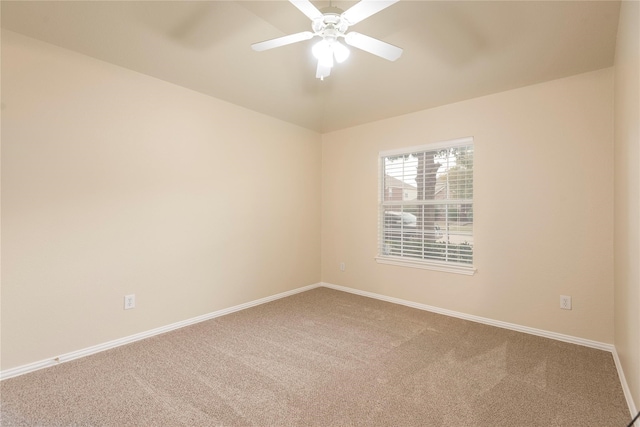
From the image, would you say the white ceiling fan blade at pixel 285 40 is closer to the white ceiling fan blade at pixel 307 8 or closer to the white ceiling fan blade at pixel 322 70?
the white ceiling fan blade at pixel 307 8

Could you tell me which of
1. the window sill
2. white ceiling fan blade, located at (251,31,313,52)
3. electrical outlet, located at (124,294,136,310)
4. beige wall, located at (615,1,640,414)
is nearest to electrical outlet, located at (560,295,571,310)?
beige wall, located at (615,1,640,414)

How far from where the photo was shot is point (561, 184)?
270cm

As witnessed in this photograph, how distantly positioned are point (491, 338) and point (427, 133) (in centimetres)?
227

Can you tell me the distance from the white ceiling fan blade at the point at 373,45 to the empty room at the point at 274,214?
0.04ft

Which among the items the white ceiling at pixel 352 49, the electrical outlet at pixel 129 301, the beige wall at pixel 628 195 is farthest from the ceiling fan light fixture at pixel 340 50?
the electrical outlet at pixel 129 301

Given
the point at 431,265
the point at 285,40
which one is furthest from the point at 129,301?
the point at 431,265

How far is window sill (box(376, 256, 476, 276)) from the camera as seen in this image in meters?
3.25

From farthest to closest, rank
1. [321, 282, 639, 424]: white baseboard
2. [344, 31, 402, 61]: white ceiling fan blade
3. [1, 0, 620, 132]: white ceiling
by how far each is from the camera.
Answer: [1, 0, 620, 132]: white ceiling < [321, 282, 639, 424]: white baseboard < [344, 31, 402, 61]: white ceiling fan blade

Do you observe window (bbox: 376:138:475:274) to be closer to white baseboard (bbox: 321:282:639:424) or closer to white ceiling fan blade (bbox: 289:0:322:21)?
white baseboard (bbox: 321:282:639:424)

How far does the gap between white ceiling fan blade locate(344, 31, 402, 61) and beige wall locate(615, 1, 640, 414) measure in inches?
46.2

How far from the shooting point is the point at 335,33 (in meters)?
1.77

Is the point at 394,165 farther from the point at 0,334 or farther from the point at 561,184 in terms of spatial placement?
the point at 0,334

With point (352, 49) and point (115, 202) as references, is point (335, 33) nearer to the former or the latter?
point (352, 49)

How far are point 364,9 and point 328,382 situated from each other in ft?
7.51
